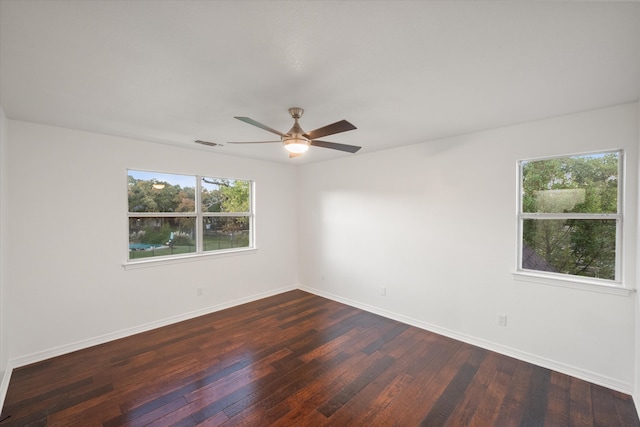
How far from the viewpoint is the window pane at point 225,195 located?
14.2ft

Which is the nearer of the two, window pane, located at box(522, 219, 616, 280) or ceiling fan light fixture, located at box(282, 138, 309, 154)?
ceiling fan light fixture, located at box(282, 138, 309, 154)

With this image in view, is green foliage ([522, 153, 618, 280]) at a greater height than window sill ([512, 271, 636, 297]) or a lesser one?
greater

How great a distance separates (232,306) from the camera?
446 centimetres

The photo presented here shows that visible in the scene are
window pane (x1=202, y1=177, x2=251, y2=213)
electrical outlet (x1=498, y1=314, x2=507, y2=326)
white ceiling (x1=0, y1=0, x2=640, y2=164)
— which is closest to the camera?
white ceiling (x1=0, y1=0, x2=640, y2=164)

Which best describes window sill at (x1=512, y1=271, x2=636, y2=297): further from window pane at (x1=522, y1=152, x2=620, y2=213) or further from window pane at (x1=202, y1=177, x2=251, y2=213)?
window pane at (x1=202, y1=177, x2=251, y2=213)

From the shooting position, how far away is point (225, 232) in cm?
458

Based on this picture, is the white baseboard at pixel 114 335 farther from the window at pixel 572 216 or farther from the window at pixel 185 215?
the window at pixel 572 216

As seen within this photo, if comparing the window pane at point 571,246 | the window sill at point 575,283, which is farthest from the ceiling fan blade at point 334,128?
the window sill at point 575,283

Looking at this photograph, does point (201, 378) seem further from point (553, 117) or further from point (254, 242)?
point (553, 117)

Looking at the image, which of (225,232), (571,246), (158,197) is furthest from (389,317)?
(158,197)

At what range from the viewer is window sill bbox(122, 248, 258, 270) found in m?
3.51

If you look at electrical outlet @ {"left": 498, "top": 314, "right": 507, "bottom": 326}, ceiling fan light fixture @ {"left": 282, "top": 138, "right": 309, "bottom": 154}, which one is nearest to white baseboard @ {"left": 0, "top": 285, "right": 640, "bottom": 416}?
electrical outlet @ {"left": 498, "top": 314, "right": 507, "bottom": 326}

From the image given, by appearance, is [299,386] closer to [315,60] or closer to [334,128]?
[334,128]

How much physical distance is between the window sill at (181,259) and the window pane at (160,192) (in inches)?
27.2
